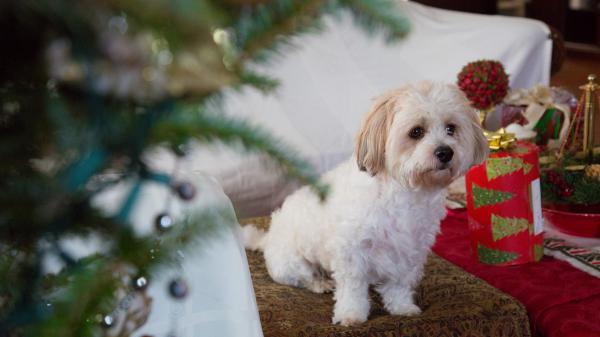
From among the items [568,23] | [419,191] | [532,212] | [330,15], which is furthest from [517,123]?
[568,23]

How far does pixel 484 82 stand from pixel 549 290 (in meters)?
0.75

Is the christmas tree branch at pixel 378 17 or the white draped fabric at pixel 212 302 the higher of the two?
the christmas tree branch at pixel 378 17

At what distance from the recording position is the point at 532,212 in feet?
6.19

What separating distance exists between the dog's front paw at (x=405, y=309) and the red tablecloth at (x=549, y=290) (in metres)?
0.27

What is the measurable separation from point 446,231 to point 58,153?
186 centimetres

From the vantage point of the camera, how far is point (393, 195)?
5.28 ft

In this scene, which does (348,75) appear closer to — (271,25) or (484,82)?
(484,82)

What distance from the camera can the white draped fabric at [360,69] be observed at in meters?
2.88

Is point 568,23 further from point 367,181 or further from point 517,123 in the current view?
point 367,181

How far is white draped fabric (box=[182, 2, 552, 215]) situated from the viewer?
288cm

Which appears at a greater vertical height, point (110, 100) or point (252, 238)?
point (110, 100)

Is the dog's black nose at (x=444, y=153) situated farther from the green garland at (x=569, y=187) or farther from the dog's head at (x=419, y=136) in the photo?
the green garland at (x=569, y=187)

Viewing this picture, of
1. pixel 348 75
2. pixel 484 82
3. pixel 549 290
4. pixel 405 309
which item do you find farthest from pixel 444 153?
pixel 348 75

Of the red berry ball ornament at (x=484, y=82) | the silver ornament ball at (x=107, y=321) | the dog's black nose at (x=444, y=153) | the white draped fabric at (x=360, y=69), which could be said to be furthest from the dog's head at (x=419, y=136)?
the white draped fabric at (x=360, y=69)
